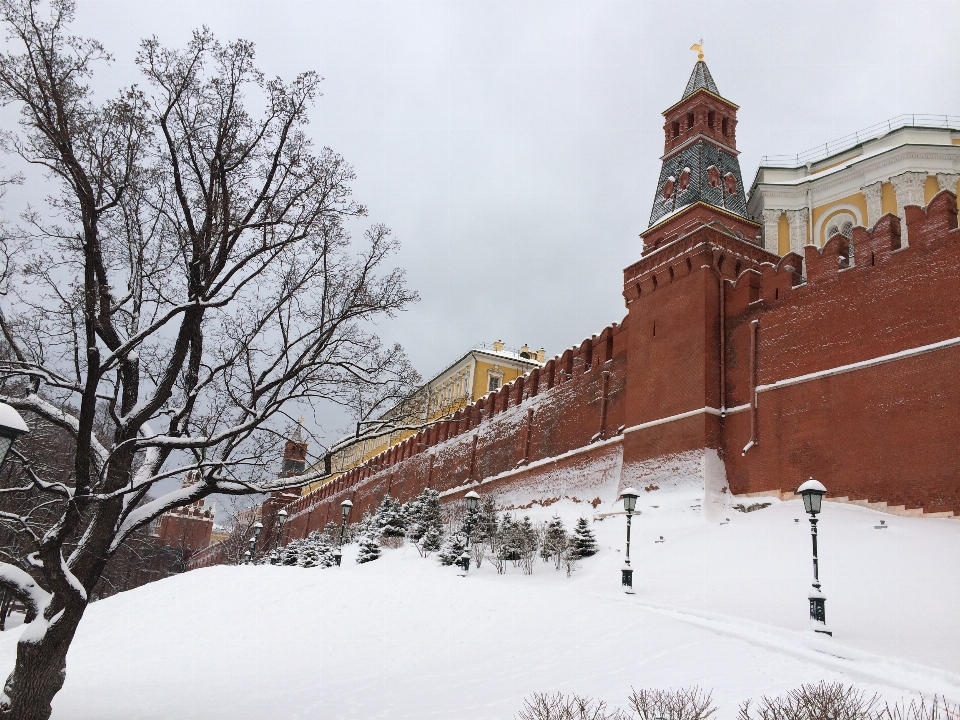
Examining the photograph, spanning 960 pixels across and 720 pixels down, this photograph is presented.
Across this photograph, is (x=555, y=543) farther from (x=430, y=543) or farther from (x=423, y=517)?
(x=423, y=517)

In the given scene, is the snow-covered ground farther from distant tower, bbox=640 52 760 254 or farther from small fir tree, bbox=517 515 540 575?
distant tower, bbox=640 52 760 254

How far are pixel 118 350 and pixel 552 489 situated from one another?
15.5 m

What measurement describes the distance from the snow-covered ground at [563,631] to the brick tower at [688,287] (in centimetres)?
184

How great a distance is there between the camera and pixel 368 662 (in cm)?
948

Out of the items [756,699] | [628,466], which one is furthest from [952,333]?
[756,699]

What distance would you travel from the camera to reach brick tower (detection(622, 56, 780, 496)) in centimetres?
1642

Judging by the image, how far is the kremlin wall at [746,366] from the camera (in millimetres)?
12469

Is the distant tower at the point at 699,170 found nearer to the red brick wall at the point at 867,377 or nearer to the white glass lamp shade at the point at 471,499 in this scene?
the red brick wall at the point at 867,377

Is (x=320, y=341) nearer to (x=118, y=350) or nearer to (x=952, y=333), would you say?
(x=118, y=350)

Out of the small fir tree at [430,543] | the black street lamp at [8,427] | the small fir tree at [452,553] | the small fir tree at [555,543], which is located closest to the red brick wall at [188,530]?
the small fir tree at [430,543]

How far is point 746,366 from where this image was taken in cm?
1595

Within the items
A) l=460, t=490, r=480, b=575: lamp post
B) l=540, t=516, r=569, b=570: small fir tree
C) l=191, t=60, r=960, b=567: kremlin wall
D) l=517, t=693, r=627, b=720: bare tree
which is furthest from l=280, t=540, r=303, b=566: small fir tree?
l=517, t=693, r=627, b=720: bare tree

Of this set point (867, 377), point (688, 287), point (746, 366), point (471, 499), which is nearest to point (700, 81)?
point (688, 287)

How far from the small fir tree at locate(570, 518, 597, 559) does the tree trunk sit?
985 cm
